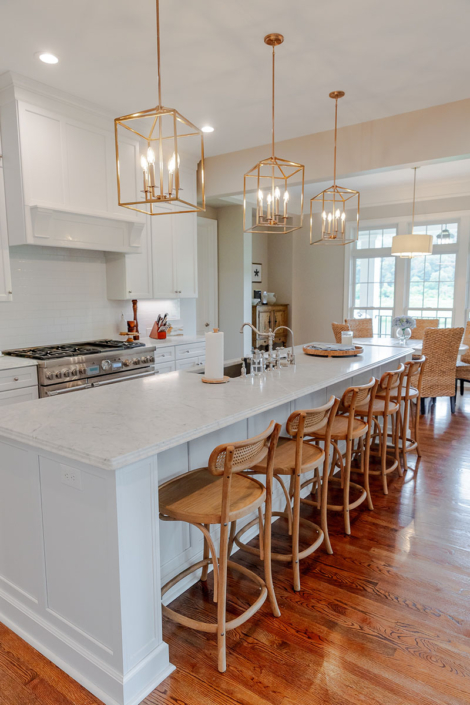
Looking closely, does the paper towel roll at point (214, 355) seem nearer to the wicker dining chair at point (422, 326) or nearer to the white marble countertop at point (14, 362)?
the white marble countertop at point (14, 362)

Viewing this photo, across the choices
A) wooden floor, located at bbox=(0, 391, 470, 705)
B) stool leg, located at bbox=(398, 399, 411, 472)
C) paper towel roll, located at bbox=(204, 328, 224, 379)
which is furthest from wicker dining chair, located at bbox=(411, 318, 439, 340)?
paper towel roll, located at bbox=(204, 328, 224, 379)

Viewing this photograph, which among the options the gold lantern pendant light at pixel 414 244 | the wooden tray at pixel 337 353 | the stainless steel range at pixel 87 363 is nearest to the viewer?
the stainless steel range at pixel 87 363

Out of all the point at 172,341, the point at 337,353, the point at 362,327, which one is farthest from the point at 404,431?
the point at 362,327

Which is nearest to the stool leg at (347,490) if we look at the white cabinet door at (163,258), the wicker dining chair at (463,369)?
the white cabinet door at (163,258)

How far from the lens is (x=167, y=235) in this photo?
199 inches

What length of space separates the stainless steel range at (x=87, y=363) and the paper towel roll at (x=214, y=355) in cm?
152

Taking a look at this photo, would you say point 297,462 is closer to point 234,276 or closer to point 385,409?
point 385,409

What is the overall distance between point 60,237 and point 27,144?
0.73m

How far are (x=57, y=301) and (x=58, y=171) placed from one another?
3.76ft

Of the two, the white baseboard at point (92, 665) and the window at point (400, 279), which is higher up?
the window at point (400, 279)

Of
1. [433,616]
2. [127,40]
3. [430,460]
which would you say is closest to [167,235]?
[127,40]

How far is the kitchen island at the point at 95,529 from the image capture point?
1.52 meters

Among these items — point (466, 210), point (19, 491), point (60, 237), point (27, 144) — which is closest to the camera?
point (19, 491)

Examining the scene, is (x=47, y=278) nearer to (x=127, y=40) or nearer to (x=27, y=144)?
(x=27, y=144)
